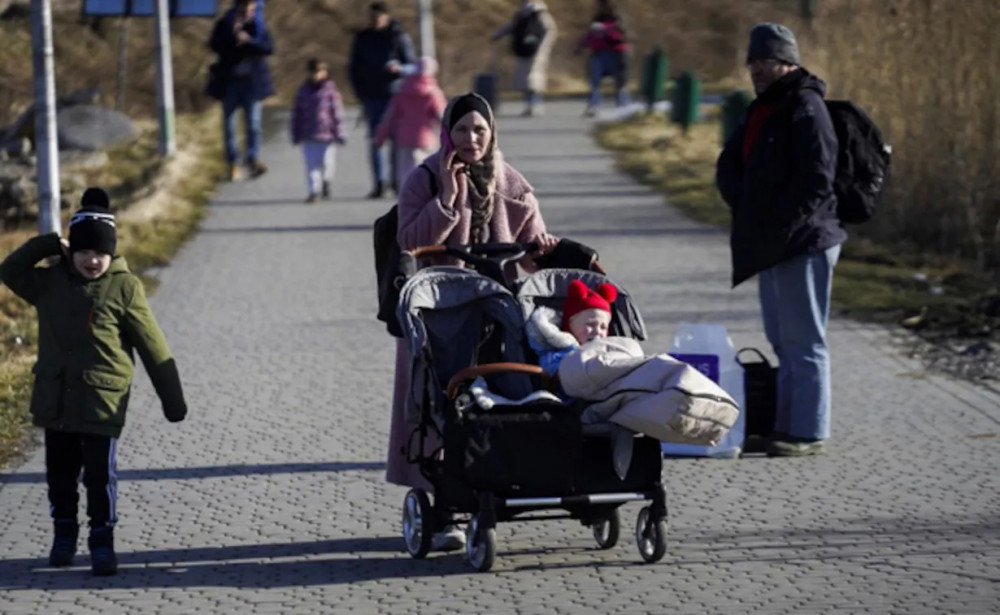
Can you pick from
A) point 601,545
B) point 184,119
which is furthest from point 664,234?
point 184,119

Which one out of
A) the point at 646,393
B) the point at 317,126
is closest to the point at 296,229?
the point at 317,126

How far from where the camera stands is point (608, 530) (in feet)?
25.9

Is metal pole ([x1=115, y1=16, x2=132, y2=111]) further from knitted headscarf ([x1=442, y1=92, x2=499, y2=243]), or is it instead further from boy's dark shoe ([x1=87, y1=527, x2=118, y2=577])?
boy's dark shoe ([x1=87, y1=527, x2=118, y2=577])

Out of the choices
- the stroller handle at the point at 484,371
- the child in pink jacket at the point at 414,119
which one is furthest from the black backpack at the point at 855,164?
the child in pink jacket at the point at 414,119

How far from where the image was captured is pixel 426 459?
769cm

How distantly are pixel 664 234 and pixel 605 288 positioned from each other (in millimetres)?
10303

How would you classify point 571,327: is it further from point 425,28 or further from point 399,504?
point 425,28

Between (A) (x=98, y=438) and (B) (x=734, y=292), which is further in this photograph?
(B) (x=734, y=292)

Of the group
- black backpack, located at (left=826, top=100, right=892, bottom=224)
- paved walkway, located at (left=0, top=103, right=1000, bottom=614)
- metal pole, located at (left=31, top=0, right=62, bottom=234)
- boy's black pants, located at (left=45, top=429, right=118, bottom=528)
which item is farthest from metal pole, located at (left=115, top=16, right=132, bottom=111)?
boy's black pants, located at (left=45, top=429, right=118, bottom=528)

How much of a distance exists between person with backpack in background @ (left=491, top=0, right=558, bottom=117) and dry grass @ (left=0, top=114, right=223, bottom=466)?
4.85m

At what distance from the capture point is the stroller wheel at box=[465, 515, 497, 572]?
290 inches

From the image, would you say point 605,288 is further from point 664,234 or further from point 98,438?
point 664,234

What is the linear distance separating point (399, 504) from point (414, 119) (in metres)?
10.5

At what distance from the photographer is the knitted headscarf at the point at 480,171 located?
7922 mm
